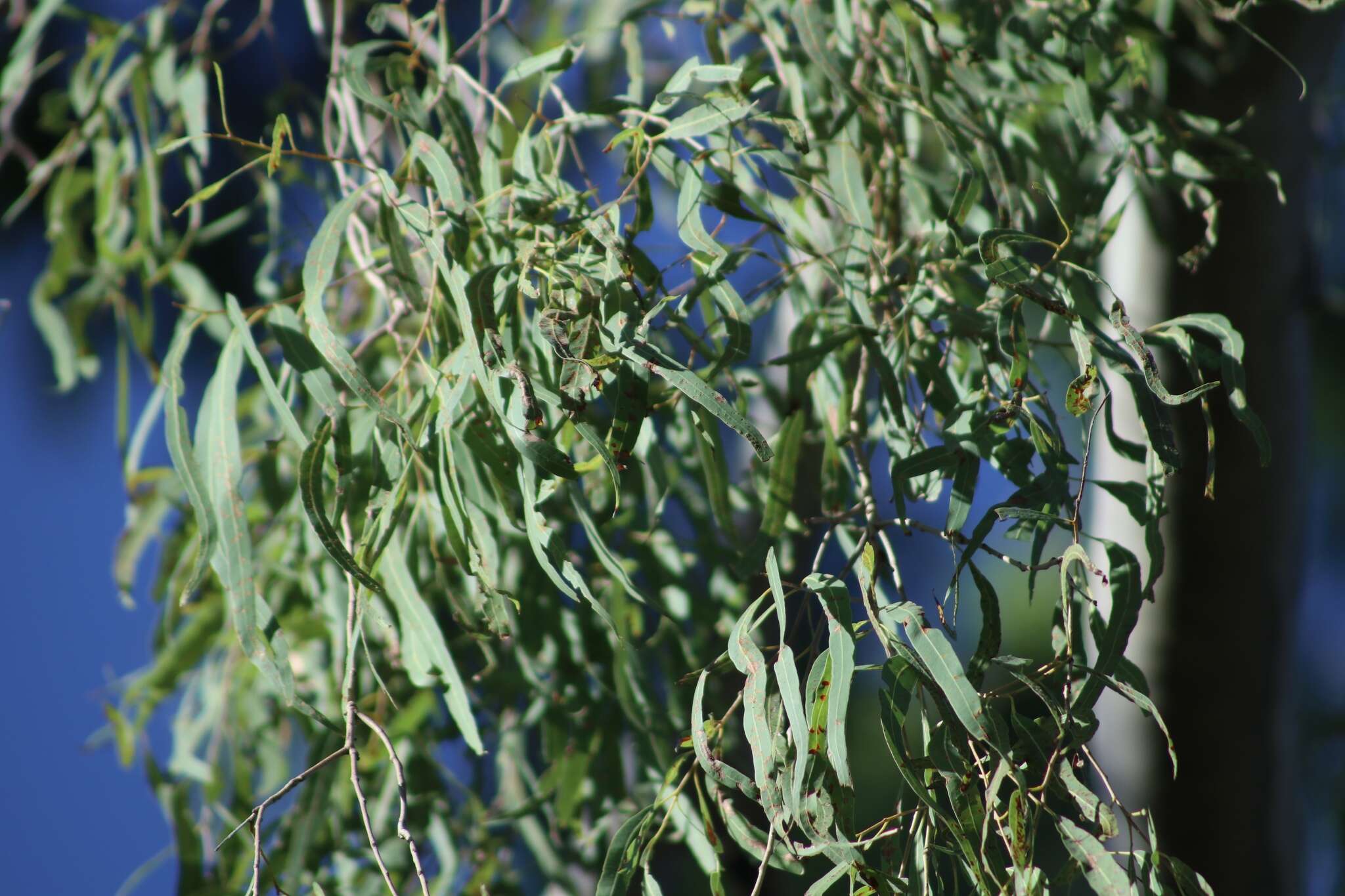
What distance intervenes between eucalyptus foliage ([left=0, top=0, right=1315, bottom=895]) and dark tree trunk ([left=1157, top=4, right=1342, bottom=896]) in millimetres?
41

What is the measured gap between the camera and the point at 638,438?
42 centimetres

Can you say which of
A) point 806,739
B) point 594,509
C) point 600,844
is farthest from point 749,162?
point 600,844

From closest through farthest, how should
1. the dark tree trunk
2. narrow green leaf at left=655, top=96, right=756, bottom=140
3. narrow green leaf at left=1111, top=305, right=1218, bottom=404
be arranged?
narrow green leaf at left=1111, top=305, right=1218, bottom=404 < narrow green leaf at left=655, top=96, right=756, bottom=140 < the dark tree trunk

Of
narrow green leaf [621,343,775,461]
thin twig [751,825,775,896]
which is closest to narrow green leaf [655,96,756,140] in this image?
narrow green leaf [621,343,775,461]

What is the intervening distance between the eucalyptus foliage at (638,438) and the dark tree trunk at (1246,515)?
0.04 meters

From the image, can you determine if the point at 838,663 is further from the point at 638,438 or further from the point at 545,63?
the point at 545,63

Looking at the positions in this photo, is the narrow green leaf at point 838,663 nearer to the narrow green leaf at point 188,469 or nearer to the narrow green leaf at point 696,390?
the narrow green leaf at point 696,390

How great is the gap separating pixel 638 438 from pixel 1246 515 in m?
0.56

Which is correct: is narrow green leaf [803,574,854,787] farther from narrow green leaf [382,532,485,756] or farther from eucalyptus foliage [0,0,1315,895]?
narrow green leaf [382,532,485,756]

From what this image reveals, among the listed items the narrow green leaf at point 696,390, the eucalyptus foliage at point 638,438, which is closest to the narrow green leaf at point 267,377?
the eucalyptus foliage at point 638,438

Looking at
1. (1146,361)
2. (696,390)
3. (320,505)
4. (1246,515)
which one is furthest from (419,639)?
(1246,515)

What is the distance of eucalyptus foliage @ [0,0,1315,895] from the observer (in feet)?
1.20

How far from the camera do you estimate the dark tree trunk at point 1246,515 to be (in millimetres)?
769

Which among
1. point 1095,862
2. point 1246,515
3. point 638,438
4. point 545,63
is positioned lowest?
point 1246,515
